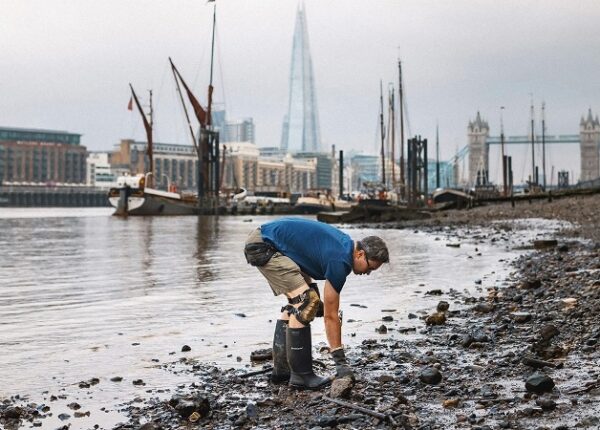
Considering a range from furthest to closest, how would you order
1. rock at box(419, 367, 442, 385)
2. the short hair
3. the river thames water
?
the river thames water, rock at box(419, 367, 442, 385), the short hair

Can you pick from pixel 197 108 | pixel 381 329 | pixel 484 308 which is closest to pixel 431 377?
pixel 381 329

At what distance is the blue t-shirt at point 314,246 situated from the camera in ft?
20.0

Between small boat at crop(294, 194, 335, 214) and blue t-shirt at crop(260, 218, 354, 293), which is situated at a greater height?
blue t-shirt at crop(260, 218, 354, 293)

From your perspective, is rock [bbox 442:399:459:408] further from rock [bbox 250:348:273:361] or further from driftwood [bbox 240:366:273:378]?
rock [bbox 250:348:273:361]

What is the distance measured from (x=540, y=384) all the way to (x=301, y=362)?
1856 mm

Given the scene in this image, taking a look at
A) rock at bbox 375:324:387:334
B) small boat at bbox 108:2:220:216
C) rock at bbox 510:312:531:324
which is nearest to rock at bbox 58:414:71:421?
rock at bbox 375:324:387:334

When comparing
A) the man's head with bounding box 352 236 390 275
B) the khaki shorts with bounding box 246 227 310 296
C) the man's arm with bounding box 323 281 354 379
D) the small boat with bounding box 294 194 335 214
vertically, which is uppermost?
the man's head with bounding box 352 236 390 275

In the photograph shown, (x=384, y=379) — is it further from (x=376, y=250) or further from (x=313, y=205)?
(x=313, y=205)

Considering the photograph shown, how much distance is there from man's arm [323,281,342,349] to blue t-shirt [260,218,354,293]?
0.06m

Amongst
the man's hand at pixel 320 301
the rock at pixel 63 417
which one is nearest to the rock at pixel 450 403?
the man's hand at pixel 320 301

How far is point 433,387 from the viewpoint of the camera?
6.08 metres

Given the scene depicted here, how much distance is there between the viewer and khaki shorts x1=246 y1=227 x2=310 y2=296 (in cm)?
627

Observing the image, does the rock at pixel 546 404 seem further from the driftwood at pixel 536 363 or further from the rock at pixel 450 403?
the driftwood at pixel 536 363

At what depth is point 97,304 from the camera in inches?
494
